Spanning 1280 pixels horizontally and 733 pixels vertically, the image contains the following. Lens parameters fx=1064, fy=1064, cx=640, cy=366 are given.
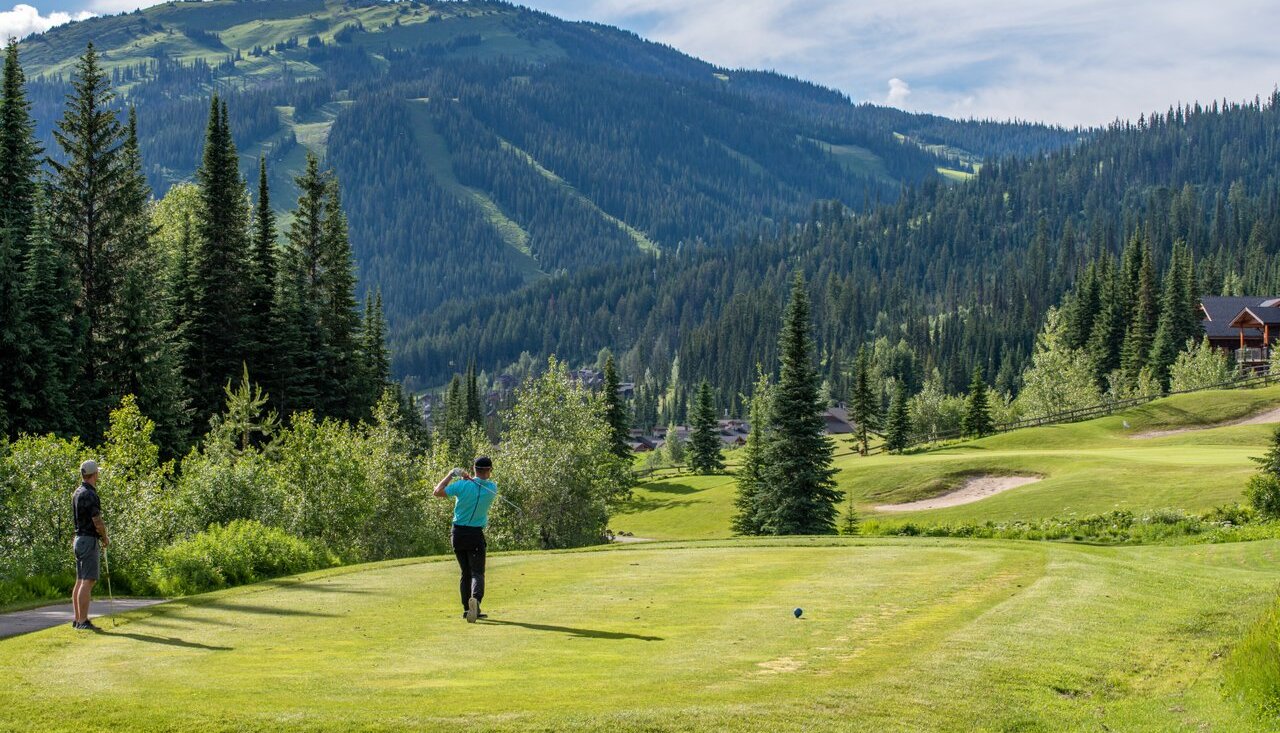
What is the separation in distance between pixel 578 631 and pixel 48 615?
10.1 meters

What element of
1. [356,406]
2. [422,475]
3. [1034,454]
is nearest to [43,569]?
[422,475]

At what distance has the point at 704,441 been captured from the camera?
114062 mm

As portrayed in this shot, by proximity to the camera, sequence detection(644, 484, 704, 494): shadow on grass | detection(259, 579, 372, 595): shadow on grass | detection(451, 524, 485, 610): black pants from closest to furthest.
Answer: detection(451, 524, 485, 610): black pants
detection(259, 579, 372, 595): shadow on grass
detection(644, 484, 704, 494): shadow on grass

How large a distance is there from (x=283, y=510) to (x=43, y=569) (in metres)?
13.3

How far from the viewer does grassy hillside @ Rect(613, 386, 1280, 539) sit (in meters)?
51.4

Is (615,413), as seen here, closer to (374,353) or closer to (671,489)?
(671,489)

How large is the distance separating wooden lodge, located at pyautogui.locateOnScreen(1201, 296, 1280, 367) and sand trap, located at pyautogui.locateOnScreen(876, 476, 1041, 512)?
58.1 m

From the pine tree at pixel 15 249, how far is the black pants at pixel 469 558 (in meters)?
32.0

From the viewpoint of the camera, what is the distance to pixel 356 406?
233ft

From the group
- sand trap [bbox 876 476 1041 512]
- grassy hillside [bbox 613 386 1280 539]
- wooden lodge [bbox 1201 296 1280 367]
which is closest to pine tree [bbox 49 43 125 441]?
grassy hillside [bbox 613 386 1280 539]

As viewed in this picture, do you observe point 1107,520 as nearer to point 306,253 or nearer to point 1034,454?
point 1034,454

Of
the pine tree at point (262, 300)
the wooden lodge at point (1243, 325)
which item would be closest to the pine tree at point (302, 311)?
the pine tree at point (262, 300)

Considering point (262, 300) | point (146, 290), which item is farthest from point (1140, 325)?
point (146, 290)

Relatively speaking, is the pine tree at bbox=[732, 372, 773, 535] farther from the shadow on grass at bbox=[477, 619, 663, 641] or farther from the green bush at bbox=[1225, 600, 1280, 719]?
the green bush at bbox=[1225, 600, 1280, 719]
